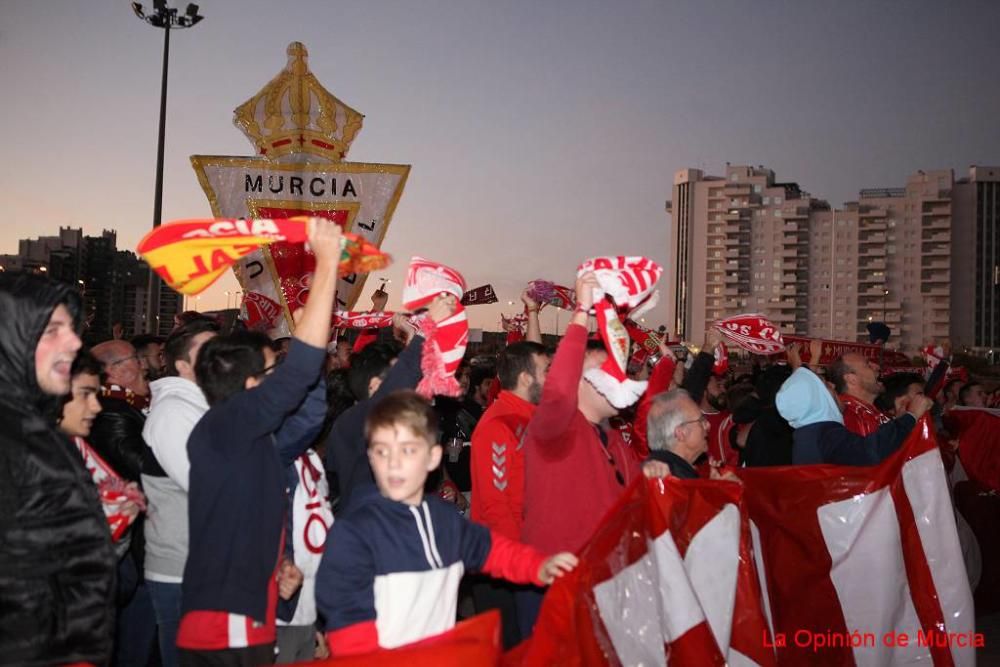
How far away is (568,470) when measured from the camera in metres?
4.03

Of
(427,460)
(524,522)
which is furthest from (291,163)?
(427,460)

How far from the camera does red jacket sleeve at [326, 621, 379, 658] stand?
2.84 m

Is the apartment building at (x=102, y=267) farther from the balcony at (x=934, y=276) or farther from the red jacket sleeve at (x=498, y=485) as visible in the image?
the balcony at (x=934, y=276)

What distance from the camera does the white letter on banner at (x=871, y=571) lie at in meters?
4.73

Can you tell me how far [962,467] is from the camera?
8320 millimetres

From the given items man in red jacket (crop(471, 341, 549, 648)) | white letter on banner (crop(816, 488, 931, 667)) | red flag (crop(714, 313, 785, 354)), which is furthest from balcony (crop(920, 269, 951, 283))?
man in red jacket (crop(471, 341, 549, 648))

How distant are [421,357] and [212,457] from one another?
155 cm

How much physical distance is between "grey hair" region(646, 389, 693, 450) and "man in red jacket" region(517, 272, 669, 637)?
40 centimetres

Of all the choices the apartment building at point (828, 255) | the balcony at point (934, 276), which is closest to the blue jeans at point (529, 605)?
the apartment building at point (828, 255)

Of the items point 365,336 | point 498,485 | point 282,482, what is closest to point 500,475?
point 498,485

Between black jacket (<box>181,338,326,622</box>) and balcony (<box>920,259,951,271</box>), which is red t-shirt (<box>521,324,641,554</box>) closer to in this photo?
black jacket (<box>181,338,326,622</box>)

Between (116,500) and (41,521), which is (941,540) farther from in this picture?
(41,521)

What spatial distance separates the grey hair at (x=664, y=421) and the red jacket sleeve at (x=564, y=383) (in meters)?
0.87

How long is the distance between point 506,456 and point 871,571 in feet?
6.96
